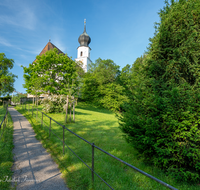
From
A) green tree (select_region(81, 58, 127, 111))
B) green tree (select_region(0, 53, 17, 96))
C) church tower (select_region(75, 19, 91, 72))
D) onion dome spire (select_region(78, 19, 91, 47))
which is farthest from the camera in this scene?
church tower (select_region(75, 19, 91, 72))

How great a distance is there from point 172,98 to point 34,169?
4.07 m

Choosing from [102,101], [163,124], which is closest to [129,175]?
[163,124]

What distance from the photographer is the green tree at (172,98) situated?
292 cm

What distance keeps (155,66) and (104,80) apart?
25327 millimetres

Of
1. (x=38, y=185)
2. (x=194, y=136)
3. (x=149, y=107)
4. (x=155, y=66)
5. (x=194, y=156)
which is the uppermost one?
(x=155, y=66)

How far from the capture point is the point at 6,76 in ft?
75.7

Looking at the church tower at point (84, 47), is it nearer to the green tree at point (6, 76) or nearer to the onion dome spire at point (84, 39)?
the onion dome spire at point (84, 39)

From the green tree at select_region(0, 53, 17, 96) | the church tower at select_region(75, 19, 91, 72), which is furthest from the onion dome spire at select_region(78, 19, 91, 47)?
the green tree at select_region(0, 53, 17, 96)

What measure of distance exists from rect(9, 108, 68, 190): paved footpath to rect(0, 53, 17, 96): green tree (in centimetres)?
2300

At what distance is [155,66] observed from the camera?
12.3 feet

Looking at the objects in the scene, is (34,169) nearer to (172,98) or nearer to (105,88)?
(172,98)

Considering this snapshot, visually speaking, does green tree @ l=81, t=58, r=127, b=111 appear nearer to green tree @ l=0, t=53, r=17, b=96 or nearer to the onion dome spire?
green tree @ l=0, t=53, r=17, b=96

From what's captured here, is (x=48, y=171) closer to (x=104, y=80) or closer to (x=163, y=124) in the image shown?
(x=163, y=124)

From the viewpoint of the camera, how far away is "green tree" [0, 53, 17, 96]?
23381 mm
